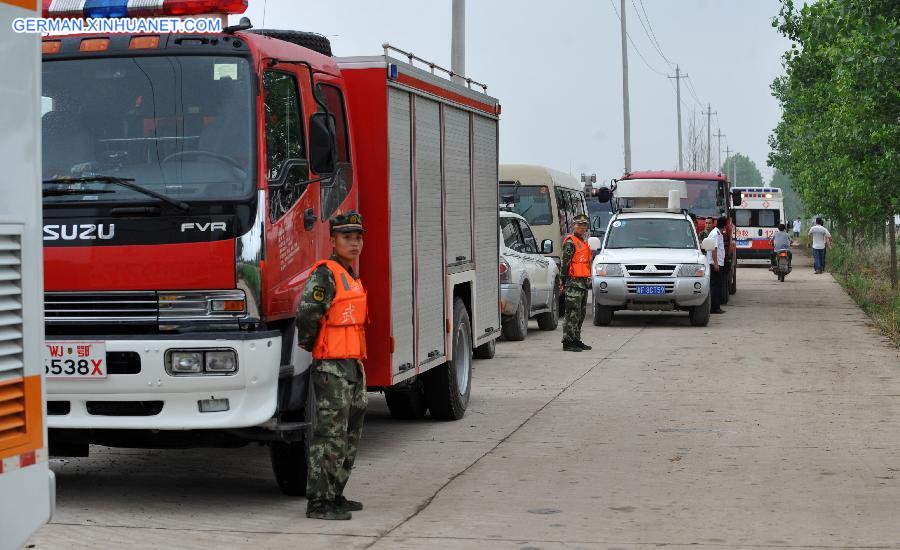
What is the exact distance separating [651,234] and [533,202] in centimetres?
396

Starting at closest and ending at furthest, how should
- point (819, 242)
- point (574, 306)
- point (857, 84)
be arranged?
point (574, 306), point (857, 84), point (819, 242)

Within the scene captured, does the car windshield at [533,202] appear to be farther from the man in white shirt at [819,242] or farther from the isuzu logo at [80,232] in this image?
the isuzu logo at [80,232]

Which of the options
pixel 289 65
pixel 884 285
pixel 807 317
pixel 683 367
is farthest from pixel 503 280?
pixel 884 285

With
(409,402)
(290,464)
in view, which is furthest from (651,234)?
(290,464)

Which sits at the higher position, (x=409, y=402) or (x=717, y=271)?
(x=717, y=271)

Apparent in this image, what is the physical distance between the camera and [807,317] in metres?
25.8

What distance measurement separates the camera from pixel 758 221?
165 ft

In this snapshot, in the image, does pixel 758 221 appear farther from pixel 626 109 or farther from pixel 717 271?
pixel 717 271

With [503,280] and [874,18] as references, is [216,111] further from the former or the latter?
[874,18]

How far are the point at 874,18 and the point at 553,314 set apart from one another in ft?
23.5

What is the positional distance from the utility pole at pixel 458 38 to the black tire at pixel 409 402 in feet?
42.5

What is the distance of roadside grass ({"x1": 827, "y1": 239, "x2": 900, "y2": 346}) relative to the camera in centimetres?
2331

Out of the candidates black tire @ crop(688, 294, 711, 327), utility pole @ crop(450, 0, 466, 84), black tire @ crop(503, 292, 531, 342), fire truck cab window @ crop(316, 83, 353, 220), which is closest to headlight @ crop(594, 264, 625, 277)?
black tire @ crop(688, 294, 711, 327)

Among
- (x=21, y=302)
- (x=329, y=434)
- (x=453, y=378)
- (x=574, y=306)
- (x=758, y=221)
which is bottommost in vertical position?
(x=453, y=378)
